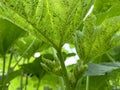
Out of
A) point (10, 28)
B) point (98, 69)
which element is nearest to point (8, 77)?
point (10, 28)

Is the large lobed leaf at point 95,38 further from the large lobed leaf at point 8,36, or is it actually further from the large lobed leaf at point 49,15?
the large lobed leaf at point 8,36

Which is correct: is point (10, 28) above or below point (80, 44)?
above

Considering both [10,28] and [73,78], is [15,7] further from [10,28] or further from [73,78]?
[10,28]

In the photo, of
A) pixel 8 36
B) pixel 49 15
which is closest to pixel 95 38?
pixel 49 15

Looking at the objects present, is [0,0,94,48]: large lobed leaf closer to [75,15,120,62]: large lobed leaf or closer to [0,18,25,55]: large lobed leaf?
[75,15,120,62]: large lobed leaf

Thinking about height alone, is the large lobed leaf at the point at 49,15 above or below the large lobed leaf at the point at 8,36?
below

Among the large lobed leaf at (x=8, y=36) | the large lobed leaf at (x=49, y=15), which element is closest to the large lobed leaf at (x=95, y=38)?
the large lobed leaf at (x=49, y=15)
